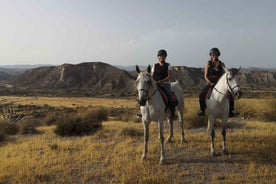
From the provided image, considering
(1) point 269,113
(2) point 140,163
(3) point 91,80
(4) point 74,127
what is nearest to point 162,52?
(2) point 140,163

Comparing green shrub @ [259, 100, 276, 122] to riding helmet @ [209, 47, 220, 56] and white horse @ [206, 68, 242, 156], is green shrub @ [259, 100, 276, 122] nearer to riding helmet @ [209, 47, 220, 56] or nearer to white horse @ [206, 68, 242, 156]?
white horse @ [206, 68, 242, 156]

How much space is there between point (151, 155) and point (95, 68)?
3807 inches

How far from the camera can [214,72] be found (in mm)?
9078

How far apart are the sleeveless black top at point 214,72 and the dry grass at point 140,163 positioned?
2198 millimetres

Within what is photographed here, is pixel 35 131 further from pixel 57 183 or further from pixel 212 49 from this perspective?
pixel 212 49

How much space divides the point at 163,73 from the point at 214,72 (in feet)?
5.46

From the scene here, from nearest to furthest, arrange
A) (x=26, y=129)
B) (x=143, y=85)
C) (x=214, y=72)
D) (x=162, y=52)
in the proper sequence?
(x=143, y=85) < (x=162, y=52) < (x=214, y=72) < (x=26, y=129)

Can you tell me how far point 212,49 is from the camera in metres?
8.75

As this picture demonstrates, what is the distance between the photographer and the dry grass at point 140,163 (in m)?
6.84

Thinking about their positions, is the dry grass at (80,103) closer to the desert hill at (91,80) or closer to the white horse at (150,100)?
the white horse at (150,100)

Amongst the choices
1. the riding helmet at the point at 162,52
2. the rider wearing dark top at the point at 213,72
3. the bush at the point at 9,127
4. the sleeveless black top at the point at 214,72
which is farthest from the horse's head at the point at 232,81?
the bush at the point at 9,127

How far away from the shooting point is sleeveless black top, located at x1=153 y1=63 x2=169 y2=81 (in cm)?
862

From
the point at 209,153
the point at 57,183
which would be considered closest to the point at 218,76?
the point at 209,153

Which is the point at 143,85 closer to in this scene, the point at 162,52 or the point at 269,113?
the point at 162,52
